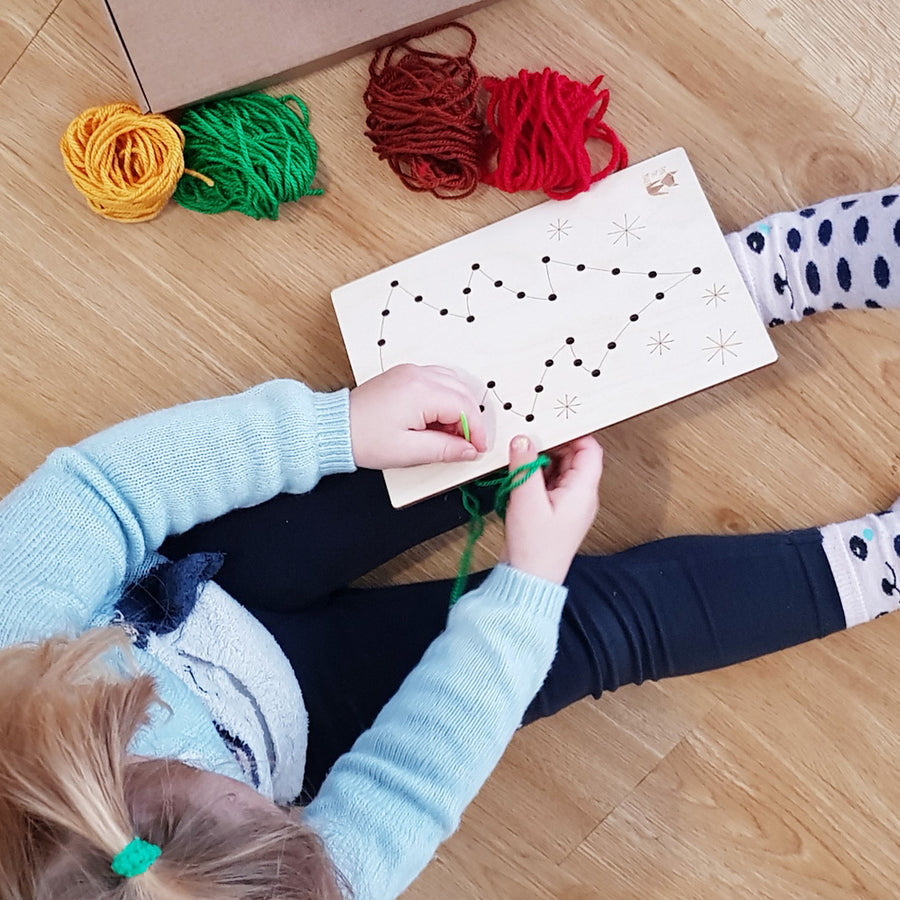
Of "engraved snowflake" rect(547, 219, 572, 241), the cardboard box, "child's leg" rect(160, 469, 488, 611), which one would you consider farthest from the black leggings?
the cardboard box

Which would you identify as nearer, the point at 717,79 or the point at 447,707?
the point at 447,707

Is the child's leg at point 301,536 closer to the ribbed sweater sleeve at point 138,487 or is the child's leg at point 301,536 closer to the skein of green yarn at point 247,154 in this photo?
the ribbed sweater sleeve at point 138,487

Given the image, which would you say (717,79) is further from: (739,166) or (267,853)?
(267,853)

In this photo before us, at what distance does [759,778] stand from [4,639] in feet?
1.89

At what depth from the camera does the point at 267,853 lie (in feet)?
1.40

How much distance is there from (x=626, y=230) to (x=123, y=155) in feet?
1.24

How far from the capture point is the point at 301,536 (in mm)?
650

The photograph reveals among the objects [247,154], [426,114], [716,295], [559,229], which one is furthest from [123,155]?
[716,295]

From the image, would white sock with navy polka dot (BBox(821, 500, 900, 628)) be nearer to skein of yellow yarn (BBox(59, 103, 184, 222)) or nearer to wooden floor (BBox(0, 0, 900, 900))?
wooden floor (BBox(0, 0, 900, 900))

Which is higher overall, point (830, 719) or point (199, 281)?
point (199, 281)

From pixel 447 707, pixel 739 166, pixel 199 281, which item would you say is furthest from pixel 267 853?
pixel 739 166

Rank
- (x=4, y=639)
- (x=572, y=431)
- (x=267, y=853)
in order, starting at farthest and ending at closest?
(x=572, y=431) → (x=4, y=639) → (x=267, y=853)

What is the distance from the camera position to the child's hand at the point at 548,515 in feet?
1.98

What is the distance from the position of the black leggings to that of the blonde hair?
7.7 inches
